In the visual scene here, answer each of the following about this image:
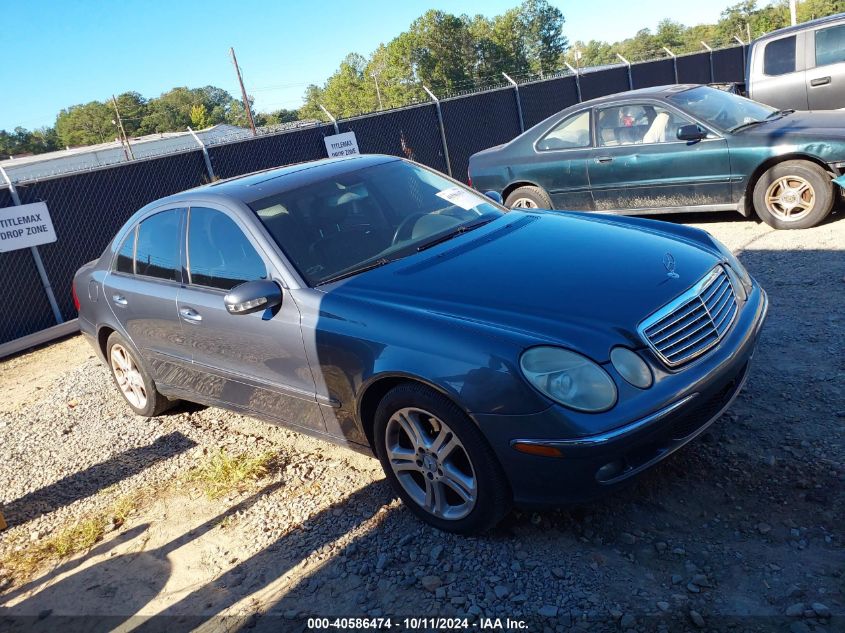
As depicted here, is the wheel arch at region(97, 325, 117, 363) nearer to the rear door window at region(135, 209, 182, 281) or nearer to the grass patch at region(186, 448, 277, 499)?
the rear door window at region(135, 209, 182, 281)

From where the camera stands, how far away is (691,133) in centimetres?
779

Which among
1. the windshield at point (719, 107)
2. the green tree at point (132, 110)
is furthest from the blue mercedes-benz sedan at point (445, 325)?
the green tree at point (132, 110)

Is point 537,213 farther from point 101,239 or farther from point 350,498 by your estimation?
point 101,239

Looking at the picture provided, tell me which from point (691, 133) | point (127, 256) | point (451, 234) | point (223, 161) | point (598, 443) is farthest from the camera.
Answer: point (223, 161)

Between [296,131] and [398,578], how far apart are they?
11043 millimetres

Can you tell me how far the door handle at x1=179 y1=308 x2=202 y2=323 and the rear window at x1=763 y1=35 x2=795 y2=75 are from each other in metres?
9.65

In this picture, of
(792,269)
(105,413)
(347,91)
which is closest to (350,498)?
(105,413)

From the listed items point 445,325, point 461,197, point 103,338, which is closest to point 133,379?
point 103,338

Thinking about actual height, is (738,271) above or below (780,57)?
below

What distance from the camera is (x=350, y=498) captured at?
163 inches

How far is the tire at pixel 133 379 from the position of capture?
5625 mm

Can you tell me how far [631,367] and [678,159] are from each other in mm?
5614

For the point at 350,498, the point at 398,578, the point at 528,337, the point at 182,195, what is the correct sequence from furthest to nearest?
the point at 182,195, the point at 350,498, the point at 398,578, the point at 528,337

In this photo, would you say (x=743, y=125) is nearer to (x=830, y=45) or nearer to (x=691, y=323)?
(x=830, y=45)
